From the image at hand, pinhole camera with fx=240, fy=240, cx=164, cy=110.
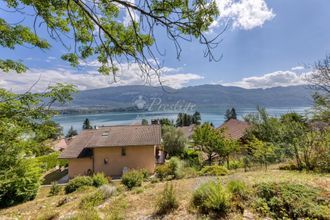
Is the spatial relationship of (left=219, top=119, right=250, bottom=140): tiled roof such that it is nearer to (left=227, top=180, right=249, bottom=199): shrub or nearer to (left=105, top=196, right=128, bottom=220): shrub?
(left=105, top=196, right=128, bottom=220): shrub

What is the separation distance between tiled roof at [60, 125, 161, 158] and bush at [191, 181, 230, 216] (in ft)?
60.7

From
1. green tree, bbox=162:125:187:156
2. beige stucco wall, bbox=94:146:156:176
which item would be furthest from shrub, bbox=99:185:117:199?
green tree, bbox=162:125:187:156

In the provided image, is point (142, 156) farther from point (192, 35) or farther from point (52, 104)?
point (192, 35)

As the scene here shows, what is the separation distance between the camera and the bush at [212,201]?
16.3ft

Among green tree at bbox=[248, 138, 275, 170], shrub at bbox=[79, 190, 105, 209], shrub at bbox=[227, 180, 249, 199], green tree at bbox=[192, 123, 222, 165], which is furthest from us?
green tree at bbox=[192, 123, 222, 165]

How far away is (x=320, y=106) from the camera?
1301 centimetres

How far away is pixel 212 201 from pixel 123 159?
65.8 feet

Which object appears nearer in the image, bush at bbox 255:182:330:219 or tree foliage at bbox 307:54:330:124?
bush at bbox 255:182:330:219

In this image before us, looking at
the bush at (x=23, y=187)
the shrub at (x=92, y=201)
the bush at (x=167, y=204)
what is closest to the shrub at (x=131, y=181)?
the shrub at (x=92, y=201)

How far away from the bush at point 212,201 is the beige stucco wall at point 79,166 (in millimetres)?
20753

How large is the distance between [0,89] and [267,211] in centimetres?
580

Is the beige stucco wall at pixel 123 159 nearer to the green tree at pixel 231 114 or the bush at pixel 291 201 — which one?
the bush at pixel 291 201

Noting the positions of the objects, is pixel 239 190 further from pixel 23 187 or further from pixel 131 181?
pixel 23 187

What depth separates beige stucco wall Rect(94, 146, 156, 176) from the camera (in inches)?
943
